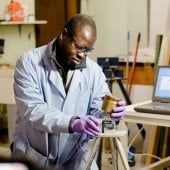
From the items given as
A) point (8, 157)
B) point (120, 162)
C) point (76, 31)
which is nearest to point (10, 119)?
point (120, 162)

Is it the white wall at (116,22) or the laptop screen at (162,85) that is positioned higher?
the white wall at (116,22)

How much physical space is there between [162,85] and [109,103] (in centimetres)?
67

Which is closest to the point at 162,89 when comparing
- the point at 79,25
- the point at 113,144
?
the point at 113,144

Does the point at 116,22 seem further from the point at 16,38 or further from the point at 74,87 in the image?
the point at 74,87

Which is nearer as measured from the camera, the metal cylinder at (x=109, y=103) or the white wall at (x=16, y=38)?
the metal cylinder at (x=109, y=103)

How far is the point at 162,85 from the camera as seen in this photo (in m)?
2.13

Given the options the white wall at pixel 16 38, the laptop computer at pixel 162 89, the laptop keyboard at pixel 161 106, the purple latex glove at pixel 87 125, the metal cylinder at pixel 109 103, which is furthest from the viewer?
the white wall at pixel 16 38

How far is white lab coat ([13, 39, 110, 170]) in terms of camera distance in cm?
160

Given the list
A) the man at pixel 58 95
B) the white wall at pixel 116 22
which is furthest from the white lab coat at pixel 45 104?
the white wall at pixel 116 22

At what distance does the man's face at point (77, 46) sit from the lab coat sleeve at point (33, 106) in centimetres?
17

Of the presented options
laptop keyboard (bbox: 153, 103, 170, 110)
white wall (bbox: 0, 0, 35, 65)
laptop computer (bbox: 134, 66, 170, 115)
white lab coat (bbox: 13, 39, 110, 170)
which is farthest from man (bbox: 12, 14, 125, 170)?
white wall (bbox: 0, 0, 35, 65)

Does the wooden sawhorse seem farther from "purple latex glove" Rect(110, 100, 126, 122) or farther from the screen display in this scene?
the screen display

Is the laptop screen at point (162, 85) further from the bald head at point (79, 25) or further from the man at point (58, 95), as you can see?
the bald head at point (79, 25)

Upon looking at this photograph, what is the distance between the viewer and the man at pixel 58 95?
5.18 ft
